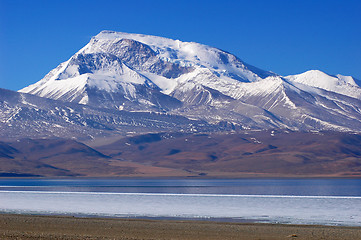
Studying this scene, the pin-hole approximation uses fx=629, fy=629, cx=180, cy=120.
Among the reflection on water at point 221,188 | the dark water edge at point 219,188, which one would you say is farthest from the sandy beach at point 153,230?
the reflection on water at point 221,188

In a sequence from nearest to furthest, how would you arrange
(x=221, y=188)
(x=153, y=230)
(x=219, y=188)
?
(x=153, y=230) < (x=221, y=188) < (x=219, y=188)

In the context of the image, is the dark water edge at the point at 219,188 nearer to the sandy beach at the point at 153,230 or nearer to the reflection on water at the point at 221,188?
the reflection on water at the point at 221,188

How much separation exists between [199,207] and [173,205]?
389 centimetres

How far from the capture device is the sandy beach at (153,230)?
37688 mm

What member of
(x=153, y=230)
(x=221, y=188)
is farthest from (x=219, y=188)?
(x=153, y=230)

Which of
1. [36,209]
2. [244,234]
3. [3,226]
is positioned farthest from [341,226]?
[36,209]

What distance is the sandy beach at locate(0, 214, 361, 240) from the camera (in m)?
37.7

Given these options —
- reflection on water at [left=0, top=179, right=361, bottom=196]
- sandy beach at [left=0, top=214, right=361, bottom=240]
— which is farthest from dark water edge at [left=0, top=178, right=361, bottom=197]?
sandy beach at [left=0, top=214, right=361, bottom=240]

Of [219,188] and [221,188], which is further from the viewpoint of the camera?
[219,188]

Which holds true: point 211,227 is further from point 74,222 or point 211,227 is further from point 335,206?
point 335,206

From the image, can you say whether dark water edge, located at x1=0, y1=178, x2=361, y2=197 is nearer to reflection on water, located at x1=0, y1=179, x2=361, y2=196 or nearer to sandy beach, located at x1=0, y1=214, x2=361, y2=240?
reflection on water, located at x1=0, y1=179, x2=361, y2=196

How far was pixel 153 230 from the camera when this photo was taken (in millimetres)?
41406

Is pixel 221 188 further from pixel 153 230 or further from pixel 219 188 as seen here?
pixel 153 230

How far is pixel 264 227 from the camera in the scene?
141ft
